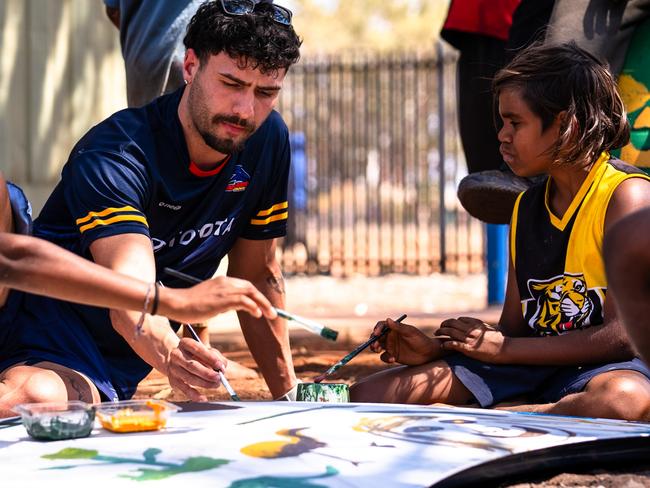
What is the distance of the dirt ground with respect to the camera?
2.58 metres

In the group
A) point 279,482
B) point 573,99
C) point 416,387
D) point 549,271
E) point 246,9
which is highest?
point 246,9

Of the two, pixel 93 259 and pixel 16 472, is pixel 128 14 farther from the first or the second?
pixel 16 472

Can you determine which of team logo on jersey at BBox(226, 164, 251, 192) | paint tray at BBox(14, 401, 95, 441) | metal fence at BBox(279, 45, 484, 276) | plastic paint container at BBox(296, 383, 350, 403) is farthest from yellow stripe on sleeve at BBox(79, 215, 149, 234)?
metal fence at BBox(279, 45, 484, 276)

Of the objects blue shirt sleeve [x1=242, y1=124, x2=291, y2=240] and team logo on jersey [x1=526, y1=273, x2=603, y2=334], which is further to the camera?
blue shirt sleeve [x1=242, y1=124, x2=291, y2=240]

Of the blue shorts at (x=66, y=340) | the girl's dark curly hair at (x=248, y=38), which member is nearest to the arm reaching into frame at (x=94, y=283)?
the blue shorts at (x=66, y=340)

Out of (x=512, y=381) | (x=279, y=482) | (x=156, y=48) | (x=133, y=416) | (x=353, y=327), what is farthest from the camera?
(x=353, y=327)

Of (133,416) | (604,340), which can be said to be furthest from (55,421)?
(604,340)

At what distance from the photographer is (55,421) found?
103 inches

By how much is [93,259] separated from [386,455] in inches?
54.7

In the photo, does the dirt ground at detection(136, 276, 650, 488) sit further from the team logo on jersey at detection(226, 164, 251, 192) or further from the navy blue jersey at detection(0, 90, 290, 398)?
the team logo on jersey at detection(226, 164, 251, 192)

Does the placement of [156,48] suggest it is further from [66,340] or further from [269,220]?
[66,340]

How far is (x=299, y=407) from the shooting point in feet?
10.0

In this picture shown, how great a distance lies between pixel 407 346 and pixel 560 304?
1.77 feet

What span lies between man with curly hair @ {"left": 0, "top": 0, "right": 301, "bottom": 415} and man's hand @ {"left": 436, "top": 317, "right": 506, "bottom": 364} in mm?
831
